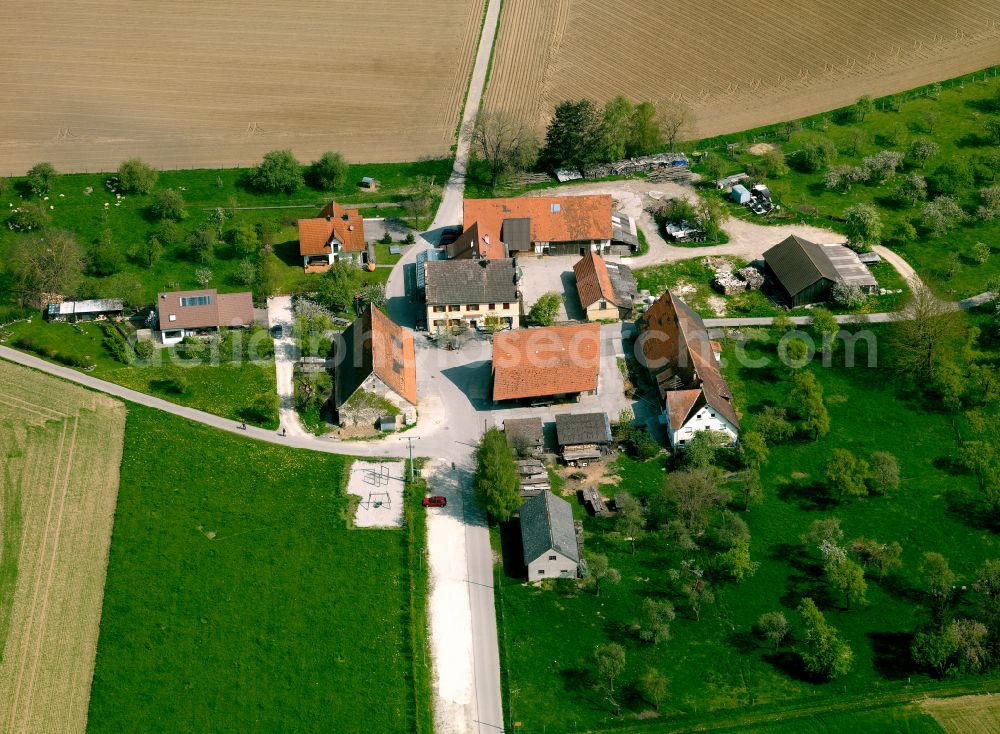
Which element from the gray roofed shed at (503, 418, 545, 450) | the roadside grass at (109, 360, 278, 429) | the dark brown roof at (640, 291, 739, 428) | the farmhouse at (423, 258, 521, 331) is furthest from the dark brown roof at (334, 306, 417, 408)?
the dark brown roof at (640, 291, 739, 428)

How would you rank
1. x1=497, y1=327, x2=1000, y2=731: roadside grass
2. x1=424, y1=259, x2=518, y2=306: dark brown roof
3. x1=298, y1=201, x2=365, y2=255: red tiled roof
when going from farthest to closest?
x1=298, y1=201, x2=365, y2=255: red tiled roof < x1=424, y1=259, x2=518, y2=306: dark brown roof < x1=497, y1=327, x2=1000, y2=731: roadside grass

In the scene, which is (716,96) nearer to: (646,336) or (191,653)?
(646,336)

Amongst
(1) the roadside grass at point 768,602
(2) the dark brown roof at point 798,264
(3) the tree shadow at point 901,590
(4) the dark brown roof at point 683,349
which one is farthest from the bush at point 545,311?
(3) the tree shadow at point 901,590

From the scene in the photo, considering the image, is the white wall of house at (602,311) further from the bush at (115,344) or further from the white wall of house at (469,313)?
the bush at (115,344)

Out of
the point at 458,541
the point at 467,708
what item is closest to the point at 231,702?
the point at 467,708

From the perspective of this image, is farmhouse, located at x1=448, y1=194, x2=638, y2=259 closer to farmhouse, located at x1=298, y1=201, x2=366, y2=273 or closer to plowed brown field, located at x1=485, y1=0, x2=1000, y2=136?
farmhouse, located at x1=298, y1=201, x2=366, y2=273

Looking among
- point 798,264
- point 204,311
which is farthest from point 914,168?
point 204,311
